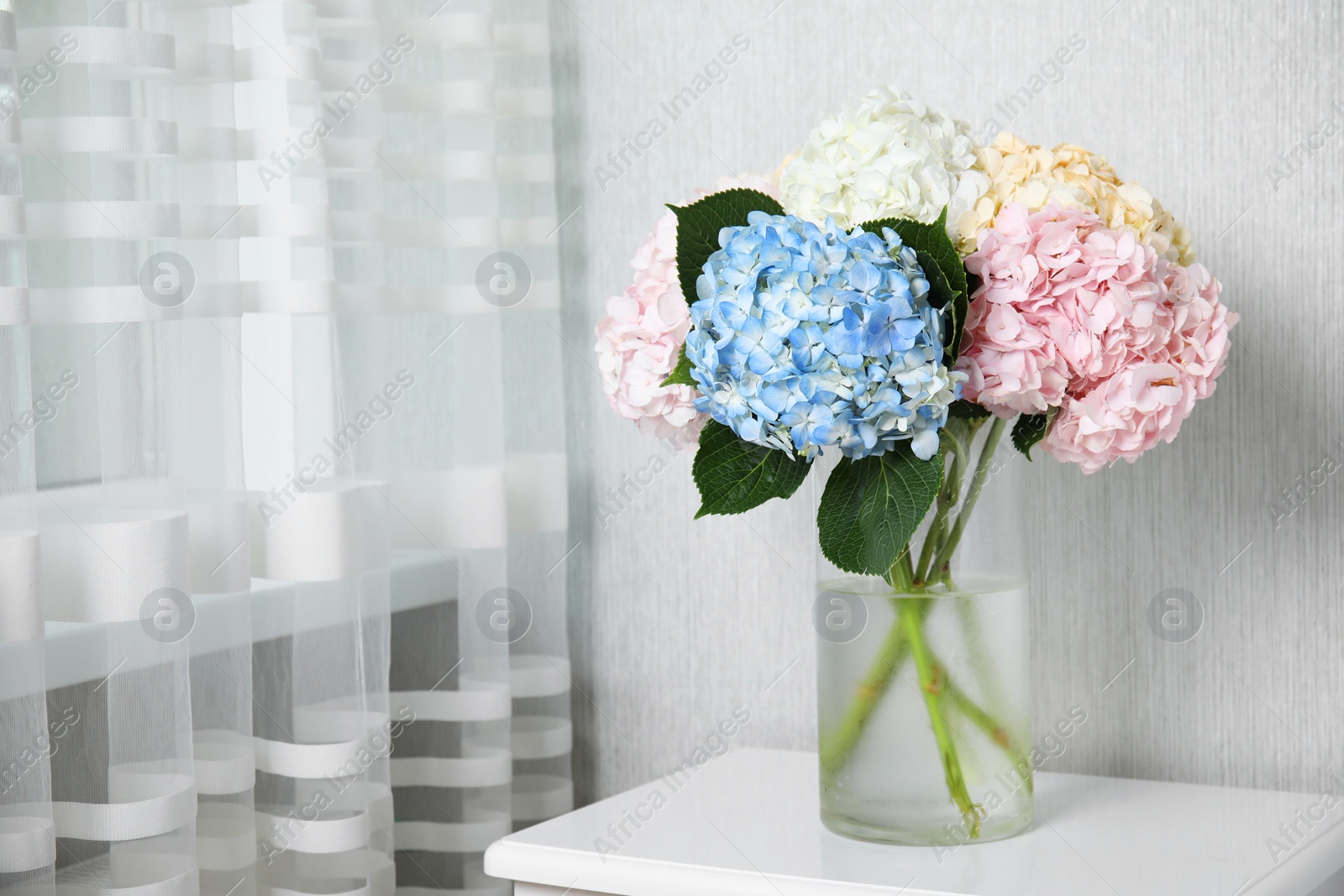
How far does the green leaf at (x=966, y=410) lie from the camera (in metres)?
0.85

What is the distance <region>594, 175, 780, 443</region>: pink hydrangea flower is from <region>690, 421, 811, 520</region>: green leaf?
1.7 inches

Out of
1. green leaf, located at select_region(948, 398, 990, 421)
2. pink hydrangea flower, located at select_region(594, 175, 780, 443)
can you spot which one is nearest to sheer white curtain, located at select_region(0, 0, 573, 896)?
pink hydrangea flower, located at select_region(594, 175, 780, 443)

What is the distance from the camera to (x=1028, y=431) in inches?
34.8

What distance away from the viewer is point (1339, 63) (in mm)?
1018

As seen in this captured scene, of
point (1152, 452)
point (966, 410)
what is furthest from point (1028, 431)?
point (1152, 452)

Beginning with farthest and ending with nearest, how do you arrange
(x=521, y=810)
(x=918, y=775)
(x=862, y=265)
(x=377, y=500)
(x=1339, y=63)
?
(x=521, y=810) → (x=377, y=500) → (x=1339, y=63) → (x=918, y=775) → (x=862, y=265)

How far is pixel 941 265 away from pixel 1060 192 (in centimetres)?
10

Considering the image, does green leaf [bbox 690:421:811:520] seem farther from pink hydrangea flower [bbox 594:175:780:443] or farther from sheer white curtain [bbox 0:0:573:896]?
sheer white curtain [bbox 0:0:573:896]

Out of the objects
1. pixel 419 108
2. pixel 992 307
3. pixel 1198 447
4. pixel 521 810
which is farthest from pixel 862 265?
pixel 521 810

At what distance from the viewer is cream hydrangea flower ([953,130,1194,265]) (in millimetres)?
843

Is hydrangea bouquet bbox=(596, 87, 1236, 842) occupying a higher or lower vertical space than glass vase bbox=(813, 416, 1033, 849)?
higher

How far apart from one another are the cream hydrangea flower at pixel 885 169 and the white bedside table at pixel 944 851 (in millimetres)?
417

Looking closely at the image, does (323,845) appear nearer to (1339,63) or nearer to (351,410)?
(351,410)

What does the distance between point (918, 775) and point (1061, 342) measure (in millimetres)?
307
